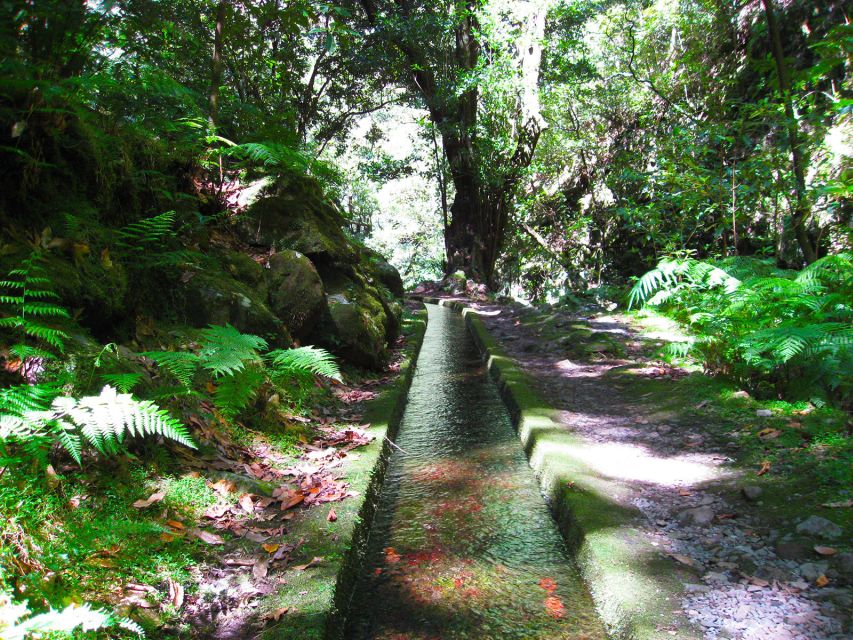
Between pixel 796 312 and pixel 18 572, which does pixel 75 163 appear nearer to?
pixel 18 572

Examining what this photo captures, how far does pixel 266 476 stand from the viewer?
2896 millimetres

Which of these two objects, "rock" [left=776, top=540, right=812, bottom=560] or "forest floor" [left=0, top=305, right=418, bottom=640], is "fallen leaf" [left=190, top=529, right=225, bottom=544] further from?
"rock" [left=776, top=540, right=812, bottom=560]

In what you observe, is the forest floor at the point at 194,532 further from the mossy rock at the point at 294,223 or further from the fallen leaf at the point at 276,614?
the mossy rock at the point at 294,223

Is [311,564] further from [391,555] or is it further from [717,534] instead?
[717,534]

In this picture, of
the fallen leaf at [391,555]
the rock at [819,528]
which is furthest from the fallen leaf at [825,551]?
the fallen leaf at [391,555]

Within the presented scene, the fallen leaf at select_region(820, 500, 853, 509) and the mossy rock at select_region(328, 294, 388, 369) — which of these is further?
the mossy rock at select_region(328, 294, 388, 369)

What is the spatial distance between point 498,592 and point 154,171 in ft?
11.8

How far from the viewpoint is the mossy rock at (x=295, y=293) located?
4531 millimetres

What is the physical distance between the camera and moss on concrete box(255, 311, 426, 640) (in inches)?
72.3

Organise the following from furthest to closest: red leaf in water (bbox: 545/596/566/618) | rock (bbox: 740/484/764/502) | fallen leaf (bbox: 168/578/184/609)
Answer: rock (bbox: 740/484/764/502) → red leaf in water (bbox: 545/596/566/618) → fallen leaf (bbox: 168/578/184/609)

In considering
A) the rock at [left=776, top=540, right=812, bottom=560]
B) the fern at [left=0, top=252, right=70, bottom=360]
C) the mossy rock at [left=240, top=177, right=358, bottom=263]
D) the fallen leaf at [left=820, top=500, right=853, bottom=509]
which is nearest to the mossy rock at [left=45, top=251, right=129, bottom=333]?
the fern at [left=0, top=252, right=70, bottom=360]

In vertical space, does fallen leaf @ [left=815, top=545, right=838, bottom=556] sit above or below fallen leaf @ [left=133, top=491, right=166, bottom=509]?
below

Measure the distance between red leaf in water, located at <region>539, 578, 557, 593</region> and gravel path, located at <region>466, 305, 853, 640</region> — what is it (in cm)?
51

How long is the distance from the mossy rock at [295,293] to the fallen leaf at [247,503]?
82.2 inches
